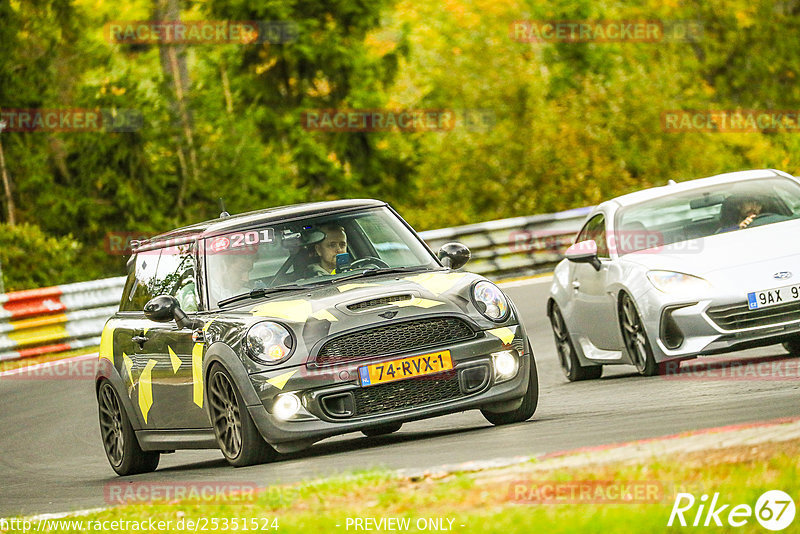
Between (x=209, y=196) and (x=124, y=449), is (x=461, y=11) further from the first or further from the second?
(x=124, y=449)

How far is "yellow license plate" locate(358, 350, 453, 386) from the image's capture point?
29.1ft

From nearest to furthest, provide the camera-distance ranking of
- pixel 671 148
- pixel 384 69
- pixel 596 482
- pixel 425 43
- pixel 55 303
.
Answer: pixel 596 482 → pixel 55 303 → pixel 671 148 → pixel 384 69 → pixel 425 43

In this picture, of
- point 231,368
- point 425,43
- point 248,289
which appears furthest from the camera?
point 425,43

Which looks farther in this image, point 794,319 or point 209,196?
point 209,196

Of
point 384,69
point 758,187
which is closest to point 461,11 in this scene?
point 384,69

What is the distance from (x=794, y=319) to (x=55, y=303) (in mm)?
11814

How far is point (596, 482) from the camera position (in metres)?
6.16

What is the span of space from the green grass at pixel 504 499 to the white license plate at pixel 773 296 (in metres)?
4.50

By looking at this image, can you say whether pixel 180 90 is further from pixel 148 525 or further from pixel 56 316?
pixel 148 525

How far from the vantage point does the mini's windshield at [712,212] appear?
12.1 metres

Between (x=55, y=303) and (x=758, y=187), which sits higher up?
(x=758, y=187)

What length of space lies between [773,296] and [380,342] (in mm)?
3427

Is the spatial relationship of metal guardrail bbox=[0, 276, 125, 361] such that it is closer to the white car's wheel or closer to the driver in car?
the driver in car

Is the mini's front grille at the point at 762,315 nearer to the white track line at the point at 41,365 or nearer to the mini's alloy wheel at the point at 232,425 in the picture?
the mini's alloy wheel at the point at 232,425
